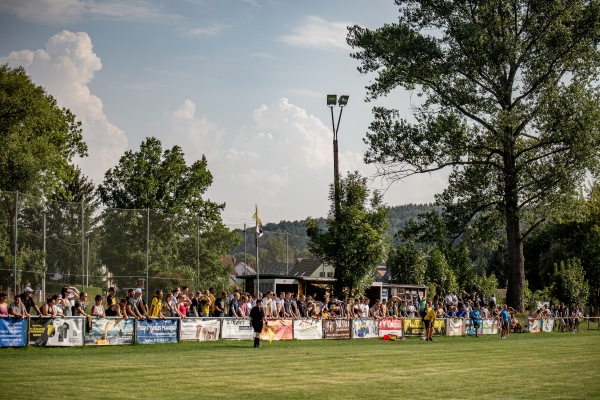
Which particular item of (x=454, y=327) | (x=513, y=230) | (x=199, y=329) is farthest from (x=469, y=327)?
(x=199, y=329)

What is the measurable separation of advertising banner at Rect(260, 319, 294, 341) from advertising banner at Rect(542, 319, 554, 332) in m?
23.3

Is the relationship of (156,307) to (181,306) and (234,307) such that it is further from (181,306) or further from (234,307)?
(234,307)

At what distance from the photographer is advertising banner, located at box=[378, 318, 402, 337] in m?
37.0

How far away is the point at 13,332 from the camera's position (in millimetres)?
23500

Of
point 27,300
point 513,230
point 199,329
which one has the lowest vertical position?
point 199,329

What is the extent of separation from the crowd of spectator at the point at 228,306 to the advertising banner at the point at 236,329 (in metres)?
0.26

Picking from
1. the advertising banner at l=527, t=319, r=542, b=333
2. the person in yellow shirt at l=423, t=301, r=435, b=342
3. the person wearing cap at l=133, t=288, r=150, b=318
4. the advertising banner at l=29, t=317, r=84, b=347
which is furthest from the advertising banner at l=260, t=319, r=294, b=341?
the advertising banner at l=527, t=319, r=542, b=333

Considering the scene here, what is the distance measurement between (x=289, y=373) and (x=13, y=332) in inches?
386

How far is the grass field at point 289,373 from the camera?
1402 cm

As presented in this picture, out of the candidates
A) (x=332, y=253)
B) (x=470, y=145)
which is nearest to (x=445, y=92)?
(x=470, y=145)

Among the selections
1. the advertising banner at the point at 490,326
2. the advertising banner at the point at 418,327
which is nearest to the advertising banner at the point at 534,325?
the advertising banner at the point at 490,326

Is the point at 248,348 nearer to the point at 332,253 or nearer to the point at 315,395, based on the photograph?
the point at 315,395

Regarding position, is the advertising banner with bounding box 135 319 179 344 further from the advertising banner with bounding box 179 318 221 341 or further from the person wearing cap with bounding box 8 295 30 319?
the person wearing cap with bounding box 8 295 30 319

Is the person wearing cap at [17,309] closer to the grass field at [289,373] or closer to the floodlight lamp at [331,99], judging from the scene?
the grass field at [289,373]
